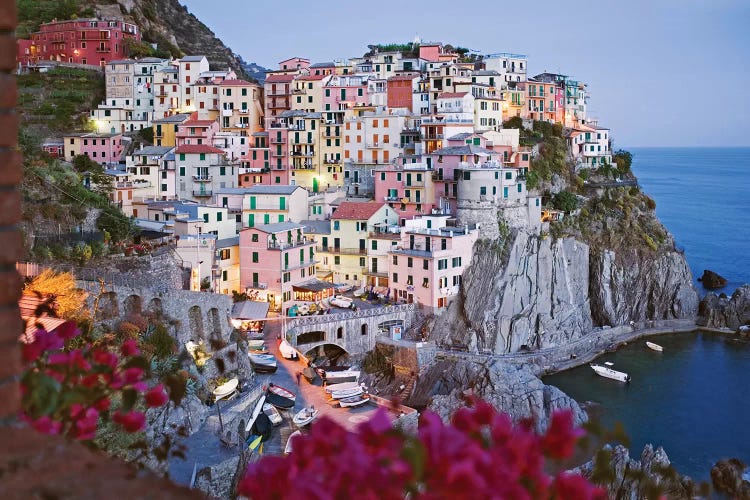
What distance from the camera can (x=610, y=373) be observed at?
120 feet

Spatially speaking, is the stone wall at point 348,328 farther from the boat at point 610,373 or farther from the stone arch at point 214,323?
the boat at point 610,373

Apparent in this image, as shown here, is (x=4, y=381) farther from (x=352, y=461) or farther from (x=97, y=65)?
(x=97, y=65)

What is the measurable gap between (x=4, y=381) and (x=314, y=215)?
4168 centimetres

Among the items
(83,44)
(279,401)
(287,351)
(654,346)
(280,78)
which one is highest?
(83,44)

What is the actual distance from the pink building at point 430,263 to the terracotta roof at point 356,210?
105 inches

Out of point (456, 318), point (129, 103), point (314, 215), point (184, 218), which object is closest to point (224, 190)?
point (314, 215)

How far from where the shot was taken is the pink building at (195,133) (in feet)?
168

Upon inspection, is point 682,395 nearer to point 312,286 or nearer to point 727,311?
point 727,311

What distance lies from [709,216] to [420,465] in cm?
9597

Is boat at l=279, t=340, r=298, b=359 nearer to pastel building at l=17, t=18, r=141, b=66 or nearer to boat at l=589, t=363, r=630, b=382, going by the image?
boat at l=589, t=363, r=630, b=382

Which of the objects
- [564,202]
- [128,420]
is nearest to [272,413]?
[128,420]

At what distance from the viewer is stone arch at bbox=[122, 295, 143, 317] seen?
20281 mm

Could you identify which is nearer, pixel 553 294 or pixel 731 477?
pixel 731 477

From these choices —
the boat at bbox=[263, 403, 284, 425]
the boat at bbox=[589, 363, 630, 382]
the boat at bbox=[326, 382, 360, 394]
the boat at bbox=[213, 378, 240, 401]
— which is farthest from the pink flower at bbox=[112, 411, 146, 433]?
the boat at bbox=[589, 363, 630, 382]
